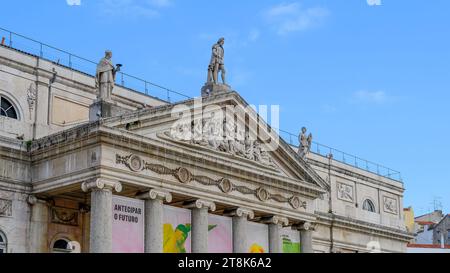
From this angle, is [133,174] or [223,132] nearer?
[133,174]

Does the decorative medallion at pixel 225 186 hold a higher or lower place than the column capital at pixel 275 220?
higher

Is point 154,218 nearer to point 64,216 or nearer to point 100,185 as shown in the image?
point 100,185

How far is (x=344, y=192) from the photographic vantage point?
46.8 m

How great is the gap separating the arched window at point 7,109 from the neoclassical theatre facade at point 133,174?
0.14 feet

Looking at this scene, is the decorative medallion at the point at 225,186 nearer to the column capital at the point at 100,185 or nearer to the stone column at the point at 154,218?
the stone column at the point at 154,218

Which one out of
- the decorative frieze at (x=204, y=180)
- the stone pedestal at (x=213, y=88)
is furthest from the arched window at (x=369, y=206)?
the stone pedestal at (x=213, y=88)

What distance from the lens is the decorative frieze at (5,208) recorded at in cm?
2886

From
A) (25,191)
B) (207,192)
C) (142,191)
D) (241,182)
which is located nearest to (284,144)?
(241,182)

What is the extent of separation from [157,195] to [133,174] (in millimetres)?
1372

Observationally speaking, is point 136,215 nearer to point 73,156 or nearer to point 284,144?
point 73,156

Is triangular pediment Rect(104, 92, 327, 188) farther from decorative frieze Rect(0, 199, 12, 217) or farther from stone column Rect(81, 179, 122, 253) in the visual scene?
decorative frieze Rect(0, 199, 12, 217)

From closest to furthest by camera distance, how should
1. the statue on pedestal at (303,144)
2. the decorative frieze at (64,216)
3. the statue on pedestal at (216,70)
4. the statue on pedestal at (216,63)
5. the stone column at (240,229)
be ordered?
the decorative frieze at (64,216)
the stone column at (240,229)
the statue on pedestal at (216,70)
the statue on pedestal at (216,63)
the statue on pedestal at (303,144)

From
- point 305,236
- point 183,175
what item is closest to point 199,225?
point 183,175

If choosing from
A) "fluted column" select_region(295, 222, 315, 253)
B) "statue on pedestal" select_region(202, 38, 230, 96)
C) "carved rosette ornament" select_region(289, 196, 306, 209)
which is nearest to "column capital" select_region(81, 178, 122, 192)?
"statue on pedestal" select_region(202, 38, 230, 96)
